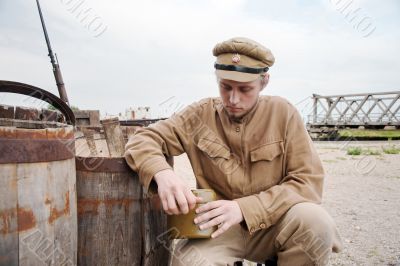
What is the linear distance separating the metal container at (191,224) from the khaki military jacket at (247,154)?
198mm

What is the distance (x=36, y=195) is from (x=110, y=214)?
18.5 inches

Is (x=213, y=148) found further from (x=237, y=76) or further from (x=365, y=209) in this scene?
(x=365, y=209)

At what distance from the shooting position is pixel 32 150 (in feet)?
5.30

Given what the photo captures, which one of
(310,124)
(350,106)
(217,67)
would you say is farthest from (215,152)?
(350,106)

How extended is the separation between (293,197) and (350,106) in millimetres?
28634

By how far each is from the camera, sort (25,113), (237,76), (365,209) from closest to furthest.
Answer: (237,76) → (25,113) → (365,209)

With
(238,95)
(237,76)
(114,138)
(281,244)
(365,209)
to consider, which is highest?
(237,76)

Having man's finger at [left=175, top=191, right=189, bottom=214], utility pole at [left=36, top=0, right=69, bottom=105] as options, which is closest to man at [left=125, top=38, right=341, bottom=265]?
man's finger at [left=175, top=191, right=189, bottom=214]

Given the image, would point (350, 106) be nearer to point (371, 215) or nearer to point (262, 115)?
point (371, 215)

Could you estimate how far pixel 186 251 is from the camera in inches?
81.8

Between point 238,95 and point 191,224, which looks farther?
point 238,95

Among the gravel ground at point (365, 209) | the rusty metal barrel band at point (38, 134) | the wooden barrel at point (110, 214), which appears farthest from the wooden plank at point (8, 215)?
the gravel ground at point (365, 209)

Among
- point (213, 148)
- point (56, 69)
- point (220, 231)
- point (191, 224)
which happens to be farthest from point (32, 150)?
point (56, 69)

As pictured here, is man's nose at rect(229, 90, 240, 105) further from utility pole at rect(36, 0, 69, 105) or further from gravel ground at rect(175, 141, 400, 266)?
utility pole at rect(36, 0, 69, 105)
